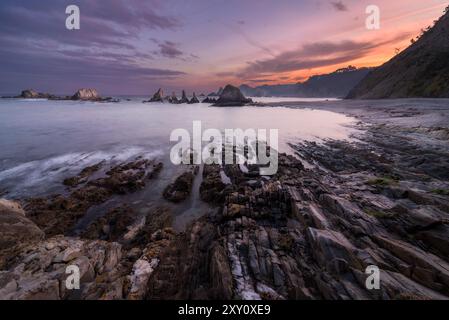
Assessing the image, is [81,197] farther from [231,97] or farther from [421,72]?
[231,97]

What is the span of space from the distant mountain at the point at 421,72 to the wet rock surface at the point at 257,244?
84520 mm

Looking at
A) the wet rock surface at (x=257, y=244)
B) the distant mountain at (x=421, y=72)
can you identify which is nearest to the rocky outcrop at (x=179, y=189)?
the wet rock surface at (x=257, y=244)

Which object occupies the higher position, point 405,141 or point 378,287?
point 405,141

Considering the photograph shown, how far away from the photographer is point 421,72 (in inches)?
3184

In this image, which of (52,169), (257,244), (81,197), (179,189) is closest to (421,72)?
(179,189)

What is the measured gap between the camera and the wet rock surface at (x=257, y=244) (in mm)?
6695

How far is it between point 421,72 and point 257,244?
111321 mm

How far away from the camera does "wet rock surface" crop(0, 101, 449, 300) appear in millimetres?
6695

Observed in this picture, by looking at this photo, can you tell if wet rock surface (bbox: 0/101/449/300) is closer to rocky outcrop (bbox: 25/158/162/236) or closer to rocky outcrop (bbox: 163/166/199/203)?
rocky outcrop (bbox: 25/158/162/236)

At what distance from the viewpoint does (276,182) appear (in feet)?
48.7

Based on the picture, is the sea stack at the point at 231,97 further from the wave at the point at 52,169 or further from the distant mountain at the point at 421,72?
the wave at the point at 52,169

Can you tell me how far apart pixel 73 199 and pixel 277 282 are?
15.2 m

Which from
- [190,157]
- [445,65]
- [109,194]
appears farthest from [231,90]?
[109,194]
